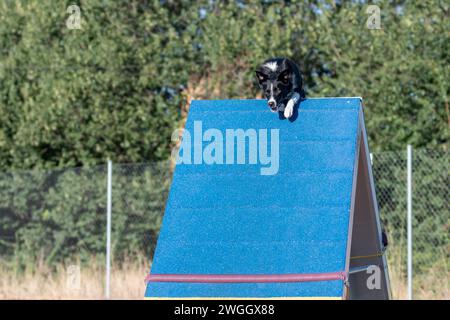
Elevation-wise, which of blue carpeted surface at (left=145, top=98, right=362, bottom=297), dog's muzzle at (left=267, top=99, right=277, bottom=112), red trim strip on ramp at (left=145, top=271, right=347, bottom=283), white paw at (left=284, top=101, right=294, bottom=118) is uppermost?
dog's muzzle at (left=267, top=99, right=277, bottom=112)

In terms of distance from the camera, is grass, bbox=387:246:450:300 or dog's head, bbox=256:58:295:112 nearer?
dog's head, bbox=256:58:295:112

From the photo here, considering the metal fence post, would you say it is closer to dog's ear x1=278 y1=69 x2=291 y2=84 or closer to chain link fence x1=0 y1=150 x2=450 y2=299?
chain link fence x1=0 y1=150 x2=450 y2=299

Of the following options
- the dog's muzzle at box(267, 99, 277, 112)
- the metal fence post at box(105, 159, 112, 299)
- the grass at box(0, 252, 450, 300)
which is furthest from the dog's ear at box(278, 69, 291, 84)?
the metal fence post at box(105, 159, 112, 299)

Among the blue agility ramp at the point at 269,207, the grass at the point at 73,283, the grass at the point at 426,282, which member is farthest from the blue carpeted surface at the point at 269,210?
the grass at the point at 73,283

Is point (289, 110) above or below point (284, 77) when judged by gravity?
below

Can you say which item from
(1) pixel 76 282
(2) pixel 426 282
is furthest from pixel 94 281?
(2) pixel 426 282

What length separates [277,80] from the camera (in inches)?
285

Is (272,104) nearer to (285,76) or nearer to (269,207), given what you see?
(285,76)

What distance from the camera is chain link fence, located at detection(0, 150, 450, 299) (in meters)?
11.5

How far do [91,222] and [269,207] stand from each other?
21.4 feet

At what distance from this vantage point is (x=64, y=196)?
13.1 m

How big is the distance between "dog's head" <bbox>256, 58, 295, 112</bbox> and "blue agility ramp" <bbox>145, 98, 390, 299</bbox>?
14 cm

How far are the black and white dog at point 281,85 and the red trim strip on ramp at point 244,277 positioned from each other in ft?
4.34
